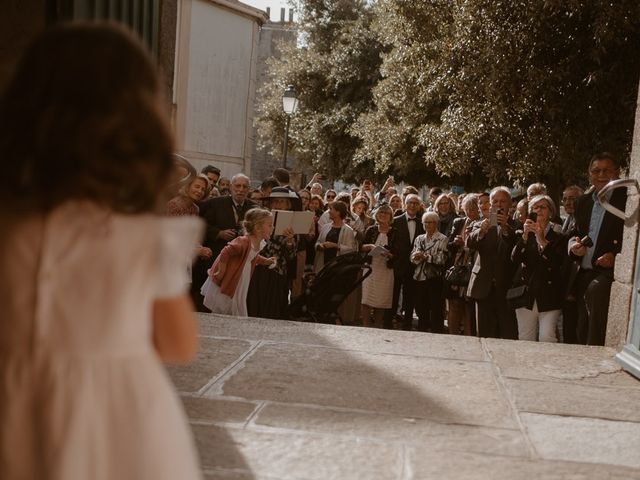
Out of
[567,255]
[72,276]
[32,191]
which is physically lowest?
[567,255]

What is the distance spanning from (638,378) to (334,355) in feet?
6.59

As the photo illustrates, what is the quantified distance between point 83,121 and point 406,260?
8433 millimetres

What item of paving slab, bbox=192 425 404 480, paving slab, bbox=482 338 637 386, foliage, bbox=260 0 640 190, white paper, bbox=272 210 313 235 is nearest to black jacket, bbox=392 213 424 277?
white paper, bbox=272 210 313 235

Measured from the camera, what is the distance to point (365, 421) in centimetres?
426

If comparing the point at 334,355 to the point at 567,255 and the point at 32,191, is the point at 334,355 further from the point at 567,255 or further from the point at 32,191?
→ the point at 32,191

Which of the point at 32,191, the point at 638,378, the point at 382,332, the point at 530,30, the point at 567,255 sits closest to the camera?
the point at 32,191

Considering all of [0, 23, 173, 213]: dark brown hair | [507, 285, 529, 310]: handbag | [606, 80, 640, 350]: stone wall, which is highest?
[0, 23, 173, 213]: dark brown hair

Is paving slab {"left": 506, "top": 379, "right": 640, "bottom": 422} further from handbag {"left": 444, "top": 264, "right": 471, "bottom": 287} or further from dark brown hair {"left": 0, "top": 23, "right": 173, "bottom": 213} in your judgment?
handbag {"left": 444, "top": 264, "right": 471, "bottom": 287}

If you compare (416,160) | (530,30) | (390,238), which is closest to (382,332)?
(390,238)

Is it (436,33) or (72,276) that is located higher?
(436,33)

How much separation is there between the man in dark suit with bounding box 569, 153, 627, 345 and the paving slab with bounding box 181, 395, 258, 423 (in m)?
3.45

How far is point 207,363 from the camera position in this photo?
5309 millimetres

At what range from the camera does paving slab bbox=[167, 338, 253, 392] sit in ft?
15.9

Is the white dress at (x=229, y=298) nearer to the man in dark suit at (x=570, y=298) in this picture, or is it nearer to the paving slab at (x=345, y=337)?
the paving slab at (x=345, y=337)
